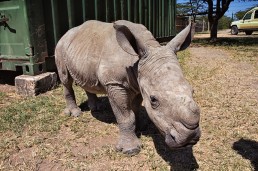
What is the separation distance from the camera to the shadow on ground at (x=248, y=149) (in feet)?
10.7

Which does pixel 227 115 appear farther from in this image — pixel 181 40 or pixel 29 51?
pixel 29 51

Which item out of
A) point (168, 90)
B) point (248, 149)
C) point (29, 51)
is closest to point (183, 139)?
point (168, 90)

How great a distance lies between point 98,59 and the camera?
347 centimetres

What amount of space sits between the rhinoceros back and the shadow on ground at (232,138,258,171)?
1831mm

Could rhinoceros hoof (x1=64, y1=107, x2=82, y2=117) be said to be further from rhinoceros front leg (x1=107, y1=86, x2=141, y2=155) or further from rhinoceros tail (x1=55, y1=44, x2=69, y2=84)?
rhinoceros front leg (x1=107, y1=86, x2=141, y2=155)

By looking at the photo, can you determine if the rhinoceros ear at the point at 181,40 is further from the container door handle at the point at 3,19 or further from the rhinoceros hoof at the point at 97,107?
the container door handle at the point at 3,19

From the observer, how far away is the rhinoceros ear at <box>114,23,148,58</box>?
8.90 ft

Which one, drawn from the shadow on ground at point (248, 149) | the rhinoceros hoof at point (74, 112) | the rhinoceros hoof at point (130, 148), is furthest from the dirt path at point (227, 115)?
the rhinoceros hoof at point (74, 112)

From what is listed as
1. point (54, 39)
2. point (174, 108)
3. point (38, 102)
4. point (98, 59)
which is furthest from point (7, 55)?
point (174, 108)

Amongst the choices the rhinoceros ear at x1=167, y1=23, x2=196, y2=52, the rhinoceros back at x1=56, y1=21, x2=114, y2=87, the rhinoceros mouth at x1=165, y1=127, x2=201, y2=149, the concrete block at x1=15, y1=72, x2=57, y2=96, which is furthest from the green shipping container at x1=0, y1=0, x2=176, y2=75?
the rhinoceros mouth at x1=165, y1=127, x2=201, y2=149

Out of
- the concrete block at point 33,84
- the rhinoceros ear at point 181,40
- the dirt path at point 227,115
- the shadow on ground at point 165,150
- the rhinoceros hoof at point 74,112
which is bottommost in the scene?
the dirt path at point 227,115

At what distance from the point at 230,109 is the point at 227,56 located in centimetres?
600

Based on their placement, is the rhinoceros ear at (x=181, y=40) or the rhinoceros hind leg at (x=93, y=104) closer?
the rhinoceros ear at (x=181, y=40)

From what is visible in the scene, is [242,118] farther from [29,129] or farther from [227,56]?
[227,56]
